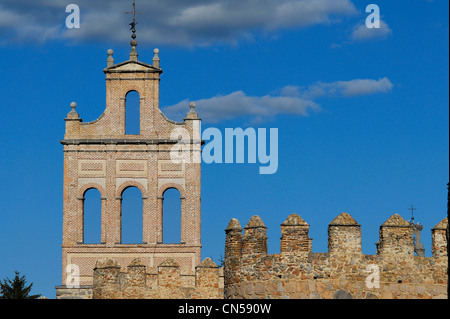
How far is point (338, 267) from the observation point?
25.1m

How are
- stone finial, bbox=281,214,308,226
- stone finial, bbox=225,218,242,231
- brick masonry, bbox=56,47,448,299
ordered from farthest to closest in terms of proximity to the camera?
brick masonry, bbox=56,47,448,299 < stone finial, bbox=225,218,242,231 < stone finial, bbox=281,214,308,226

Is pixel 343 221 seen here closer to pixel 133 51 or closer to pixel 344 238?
pixel 344 238

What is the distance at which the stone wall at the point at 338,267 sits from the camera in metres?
25.0

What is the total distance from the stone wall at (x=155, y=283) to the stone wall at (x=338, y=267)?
1254 cm

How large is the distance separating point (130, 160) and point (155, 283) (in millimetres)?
22548

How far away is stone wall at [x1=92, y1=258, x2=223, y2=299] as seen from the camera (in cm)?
3809

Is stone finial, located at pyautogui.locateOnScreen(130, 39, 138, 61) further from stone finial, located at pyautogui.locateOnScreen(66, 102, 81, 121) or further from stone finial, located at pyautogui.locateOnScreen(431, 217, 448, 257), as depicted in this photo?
stone finial, located at pyautogui.locateOnScreen(431, 217, 448, 257)

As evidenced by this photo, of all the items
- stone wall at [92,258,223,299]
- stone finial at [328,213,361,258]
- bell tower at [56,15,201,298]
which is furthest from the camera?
bell tower at [56,15,201,298]

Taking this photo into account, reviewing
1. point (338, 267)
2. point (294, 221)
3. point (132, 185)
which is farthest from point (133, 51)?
point (338, 267)

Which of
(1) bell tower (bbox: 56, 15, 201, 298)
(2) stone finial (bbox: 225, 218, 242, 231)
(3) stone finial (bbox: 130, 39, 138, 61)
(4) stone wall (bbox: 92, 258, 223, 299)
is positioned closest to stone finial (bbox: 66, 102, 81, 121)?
(1) bell tower (bbox: 56, 15, 201, 298)

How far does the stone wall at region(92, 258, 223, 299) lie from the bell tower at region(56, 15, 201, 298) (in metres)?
20.1

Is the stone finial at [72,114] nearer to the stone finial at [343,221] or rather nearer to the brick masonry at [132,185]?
the brick masonry at [132,185]
